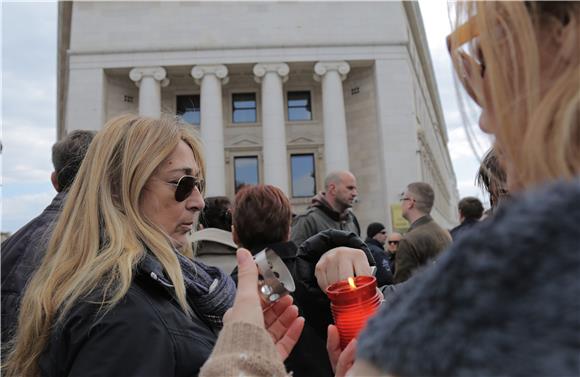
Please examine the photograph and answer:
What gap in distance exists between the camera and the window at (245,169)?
28.9 m

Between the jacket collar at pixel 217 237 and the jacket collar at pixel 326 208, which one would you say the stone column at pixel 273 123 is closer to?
the jacket collar at pixel 326 208

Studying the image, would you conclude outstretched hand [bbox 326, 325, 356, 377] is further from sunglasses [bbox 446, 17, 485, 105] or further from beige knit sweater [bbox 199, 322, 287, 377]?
sunglasses [bbox 446, 17, 485, 105]

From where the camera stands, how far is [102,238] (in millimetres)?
1716

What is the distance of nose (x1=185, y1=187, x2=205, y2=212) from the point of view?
218cm

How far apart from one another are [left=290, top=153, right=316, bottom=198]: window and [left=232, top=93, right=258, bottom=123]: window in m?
3.82

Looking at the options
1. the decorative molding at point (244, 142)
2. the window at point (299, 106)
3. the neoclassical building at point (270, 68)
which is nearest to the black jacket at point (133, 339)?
the neoclassical building at point (270, 68)

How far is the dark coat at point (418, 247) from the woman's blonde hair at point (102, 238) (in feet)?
10.6

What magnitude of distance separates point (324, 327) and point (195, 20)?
91.0 ft

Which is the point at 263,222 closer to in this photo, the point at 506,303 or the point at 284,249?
the point at 284,249

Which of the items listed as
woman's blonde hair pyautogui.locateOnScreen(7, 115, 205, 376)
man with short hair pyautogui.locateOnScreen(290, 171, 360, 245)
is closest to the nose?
woman's blonde hair pyautogui.locateOnScreen(7, 115, 205, 376)

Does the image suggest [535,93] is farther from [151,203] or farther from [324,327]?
[324,327]

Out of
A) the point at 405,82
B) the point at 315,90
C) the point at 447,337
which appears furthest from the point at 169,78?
the point at 447,337

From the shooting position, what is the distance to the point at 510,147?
790 millimetres

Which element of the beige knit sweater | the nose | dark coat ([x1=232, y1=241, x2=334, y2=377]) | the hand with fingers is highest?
the nose
